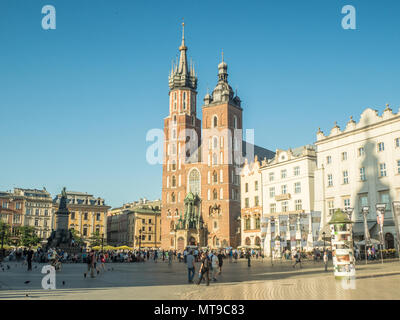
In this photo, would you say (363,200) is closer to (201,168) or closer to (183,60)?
(201,168)

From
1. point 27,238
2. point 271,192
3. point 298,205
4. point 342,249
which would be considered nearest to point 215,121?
point 271,192

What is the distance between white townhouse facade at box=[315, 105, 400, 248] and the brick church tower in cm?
3102

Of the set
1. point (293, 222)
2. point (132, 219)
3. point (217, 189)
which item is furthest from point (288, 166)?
point (132, 219)

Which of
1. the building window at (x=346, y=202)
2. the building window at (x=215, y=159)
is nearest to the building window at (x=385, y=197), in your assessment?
the building window at (x=346, y=202)

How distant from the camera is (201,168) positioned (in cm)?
8550

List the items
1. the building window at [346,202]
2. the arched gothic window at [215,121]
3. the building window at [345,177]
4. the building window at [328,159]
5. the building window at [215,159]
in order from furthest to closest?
the arched gothic window at [215,121]
the building window at [215,159]
the building window at [328,159]
the building window at [345,177]
the building window at [346,202]

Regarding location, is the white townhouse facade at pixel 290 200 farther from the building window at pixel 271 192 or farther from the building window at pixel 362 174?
the building window at pixel 362 174

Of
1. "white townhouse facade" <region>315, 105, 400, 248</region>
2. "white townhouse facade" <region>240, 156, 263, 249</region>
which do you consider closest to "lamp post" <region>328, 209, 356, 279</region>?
"white townhouse facade" <region>315, 105, 400, 248</region>

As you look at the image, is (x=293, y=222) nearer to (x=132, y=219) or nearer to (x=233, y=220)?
(x=233, y=220)

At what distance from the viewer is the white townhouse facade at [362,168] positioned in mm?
43375

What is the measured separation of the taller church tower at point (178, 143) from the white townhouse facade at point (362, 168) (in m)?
40.7

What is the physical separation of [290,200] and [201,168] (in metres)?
31.4

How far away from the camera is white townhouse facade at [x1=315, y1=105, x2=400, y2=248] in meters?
43.4

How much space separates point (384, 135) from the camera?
4472cm
